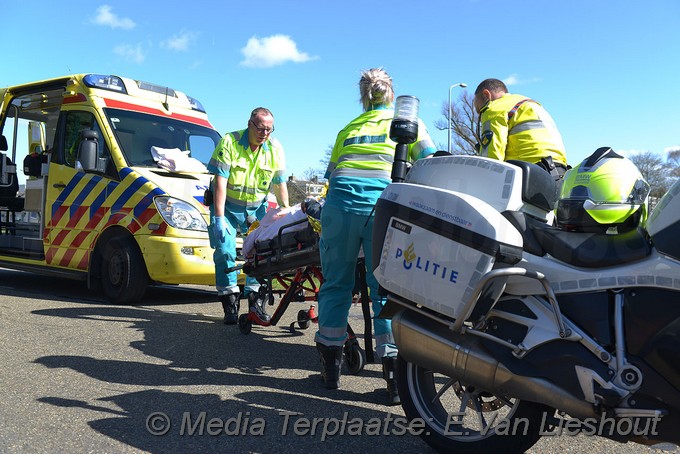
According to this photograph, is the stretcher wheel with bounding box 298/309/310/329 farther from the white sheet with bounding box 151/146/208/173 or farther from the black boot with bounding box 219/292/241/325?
the white sheet with bounding box 151/146/208/173

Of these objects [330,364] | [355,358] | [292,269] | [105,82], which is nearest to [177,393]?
[330,364]

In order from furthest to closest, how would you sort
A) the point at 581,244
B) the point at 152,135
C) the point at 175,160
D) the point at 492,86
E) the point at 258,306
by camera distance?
the point at 152,135, the point at 175,160, the point at 258,306, the point at 492,86, the point at 581,244

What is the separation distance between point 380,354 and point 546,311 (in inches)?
60.0

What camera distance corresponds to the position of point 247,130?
6.11 meters

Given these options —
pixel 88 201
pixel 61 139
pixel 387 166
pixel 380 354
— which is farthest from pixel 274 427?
pixel 61 139

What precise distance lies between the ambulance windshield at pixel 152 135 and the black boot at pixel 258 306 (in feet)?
8.39

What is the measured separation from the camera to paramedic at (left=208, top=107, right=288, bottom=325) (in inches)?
233

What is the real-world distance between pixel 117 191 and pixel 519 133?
4.51 metres

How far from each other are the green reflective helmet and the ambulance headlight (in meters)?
4.79

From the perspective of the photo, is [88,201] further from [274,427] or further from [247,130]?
[274,427]

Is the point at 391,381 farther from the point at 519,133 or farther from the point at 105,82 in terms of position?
the point at 105,82

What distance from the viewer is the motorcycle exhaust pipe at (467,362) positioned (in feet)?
7.81

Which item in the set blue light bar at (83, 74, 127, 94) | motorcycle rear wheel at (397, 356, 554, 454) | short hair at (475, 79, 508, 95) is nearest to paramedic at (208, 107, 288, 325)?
short hair at (475, 79, 508, 95)

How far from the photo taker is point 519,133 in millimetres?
4594
